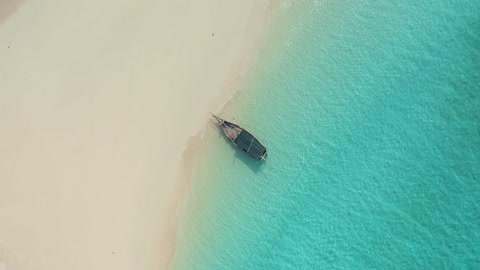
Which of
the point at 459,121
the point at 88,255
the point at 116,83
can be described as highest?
the point at 459,121

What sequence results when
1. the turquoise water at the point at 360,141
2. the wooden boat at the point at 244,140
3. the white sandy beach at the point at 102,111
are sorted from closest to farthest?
1. the wooden boat at the point at 244,140
2. the turquoise water at the point at 360,141
3. the white sandy beach at the point at 102,111

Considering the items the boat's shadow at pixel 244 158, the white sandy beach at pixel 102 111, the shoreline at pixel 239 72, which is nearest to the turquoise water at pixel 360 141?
the boat's shadow at pixel 244 158

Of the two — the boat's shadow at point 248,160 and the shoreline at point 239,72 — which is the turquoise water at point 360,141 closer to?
the boat's shadow at point 248,160

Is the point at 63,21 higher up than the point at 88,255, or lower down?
higher up

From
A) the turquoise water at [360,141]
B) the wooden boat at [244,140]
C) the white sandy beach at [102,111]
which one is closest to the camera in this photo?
the wooden boat at [244,140]

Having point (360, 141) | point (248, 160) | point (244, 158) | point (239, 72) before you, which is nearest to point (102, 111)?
point (239, 72)

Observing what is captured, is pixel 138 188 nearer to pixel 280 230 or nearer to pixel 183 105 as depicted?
pixel 183 105

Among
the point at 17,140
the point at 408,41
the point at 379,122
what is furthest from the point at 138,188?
the point at 408,41
